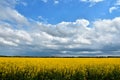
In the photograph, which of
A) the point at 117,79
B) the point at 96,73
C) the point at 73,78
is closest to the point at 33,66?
the point at 73,78

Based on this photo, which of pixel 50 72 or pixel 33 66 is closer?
pixel 50 72

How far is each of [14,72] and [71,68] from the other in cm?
393

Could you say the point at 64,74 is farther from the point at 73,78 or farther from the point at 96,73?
the point at 96,73

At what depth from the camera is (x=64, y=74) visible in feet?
57.8

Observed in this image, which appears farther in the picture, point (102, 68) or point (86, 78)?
point (102, 68)

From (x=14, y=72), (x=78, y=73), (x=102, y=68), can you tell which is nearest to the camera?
(x=14, y=72)

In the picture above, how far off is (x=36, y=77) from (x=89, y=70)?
419cm

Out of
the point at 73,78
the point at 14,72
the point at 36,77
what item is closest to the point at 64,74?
the point at 73,78

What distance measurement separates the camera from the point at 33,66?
1844 cm

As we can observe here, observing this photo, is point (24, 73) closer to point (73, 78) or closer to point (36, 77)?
point (36, 77)

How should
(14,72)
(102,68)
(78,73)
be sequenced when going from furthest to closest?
(102,68)
(78,73)
(14,72)

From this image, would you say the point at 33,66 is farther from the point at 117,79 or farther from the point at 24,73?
the point at 117,79

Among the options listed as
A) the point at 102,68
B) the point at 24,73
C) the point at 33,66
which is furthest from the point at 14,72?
the point at 102,68

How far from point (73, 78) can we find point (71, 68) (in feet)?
2.99
